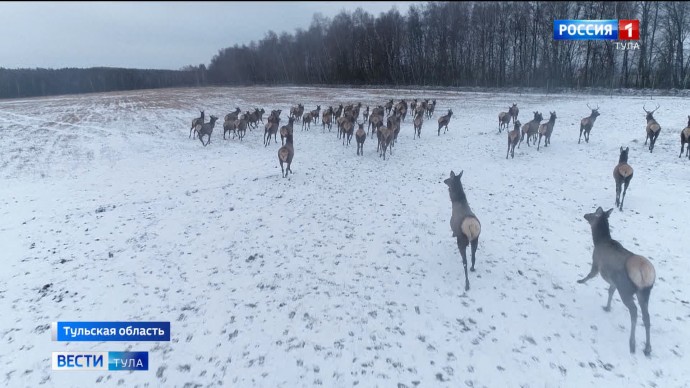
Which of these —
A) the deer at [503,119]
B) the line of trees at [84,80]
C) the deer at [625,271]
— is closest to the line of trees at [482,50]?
the deer at [503,119]

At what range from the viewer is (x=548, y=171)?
43.3 ft

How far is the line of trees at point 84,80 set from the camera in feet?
121

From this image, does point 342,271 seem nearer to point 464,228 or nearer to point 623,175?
point 464,228

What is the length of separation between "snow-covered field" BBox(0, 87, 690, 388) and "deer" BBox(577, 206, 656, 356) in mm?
552

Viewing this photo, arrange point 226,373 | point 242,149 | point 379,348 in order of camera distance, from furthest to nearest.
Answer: point 242,149 < point 379,348 < point 226,373

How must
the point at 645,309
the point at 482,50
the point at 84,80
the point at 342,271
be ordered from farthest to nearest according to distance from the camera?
the point at 84,80 < the point at 482,50 < the point at 342,271 < the point at 645,309

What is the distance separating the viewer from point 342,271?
22.7ft

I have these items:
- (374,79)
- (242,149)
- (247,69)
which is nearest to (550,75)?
(374,79)

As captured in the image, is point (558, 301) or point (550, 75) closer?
point (558, 301)

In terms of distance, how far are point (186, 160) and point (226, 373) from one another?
43.7 feet

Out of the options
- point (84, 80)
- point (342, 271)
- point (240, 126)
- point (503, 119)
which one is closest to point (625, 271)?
point (342, 271)

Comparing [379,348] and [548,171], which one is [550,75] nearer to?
[548,171]

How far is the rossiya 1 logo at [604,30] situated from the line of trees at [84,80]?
56149 millimetres

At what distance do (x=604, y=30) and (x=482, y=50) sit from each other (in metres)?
16.4
